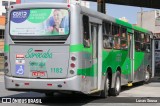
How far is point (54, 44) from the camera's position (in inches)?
492

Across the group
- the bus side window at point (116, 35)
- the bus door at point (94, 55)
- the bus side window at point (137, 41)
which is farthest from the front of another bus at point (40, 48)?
the bus side window at point (137, 41)

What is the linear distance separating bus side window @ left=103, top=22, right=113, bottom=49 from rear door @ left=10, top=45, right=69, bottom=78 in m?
2.67

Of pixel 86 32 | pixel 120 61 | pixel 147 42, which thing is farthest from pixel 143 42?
pixel 86 32

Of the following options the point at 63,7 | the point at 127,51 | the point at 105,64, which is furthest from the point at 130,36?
the point at 63,7

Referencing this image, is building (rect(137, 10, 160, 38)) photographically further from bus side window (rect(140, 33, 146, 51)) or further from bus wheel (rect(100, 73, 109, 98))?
bus wheel (rect(100, 73, 109, 98))

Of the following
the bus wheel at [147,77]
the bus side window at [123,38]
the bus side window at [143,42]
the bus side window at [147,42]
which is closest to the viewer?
the bus side window at [123,38]

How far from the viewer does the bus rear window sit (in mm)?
12492

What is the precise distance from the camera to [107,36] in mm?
14992

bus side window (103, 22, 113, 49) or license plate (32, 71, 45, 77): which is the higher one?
bus side window (103, 22, 113, 49)

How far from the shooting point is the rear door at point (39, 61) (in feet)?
40.6

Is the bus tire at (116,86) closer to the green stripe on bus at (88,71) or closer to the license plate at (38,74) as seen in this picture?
the green stripe on bus at (88,71)

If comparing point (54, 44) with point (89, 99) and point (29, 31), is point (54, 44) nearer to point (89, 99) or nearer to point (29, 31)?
point (29, 31)

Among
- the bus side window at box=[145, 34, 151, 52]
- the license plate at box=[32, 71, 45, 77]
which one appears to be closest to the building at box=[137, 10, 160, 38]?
the bus side window at box=[145, 34, 151, 52]

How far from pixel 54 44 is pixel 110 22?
11.7ft
